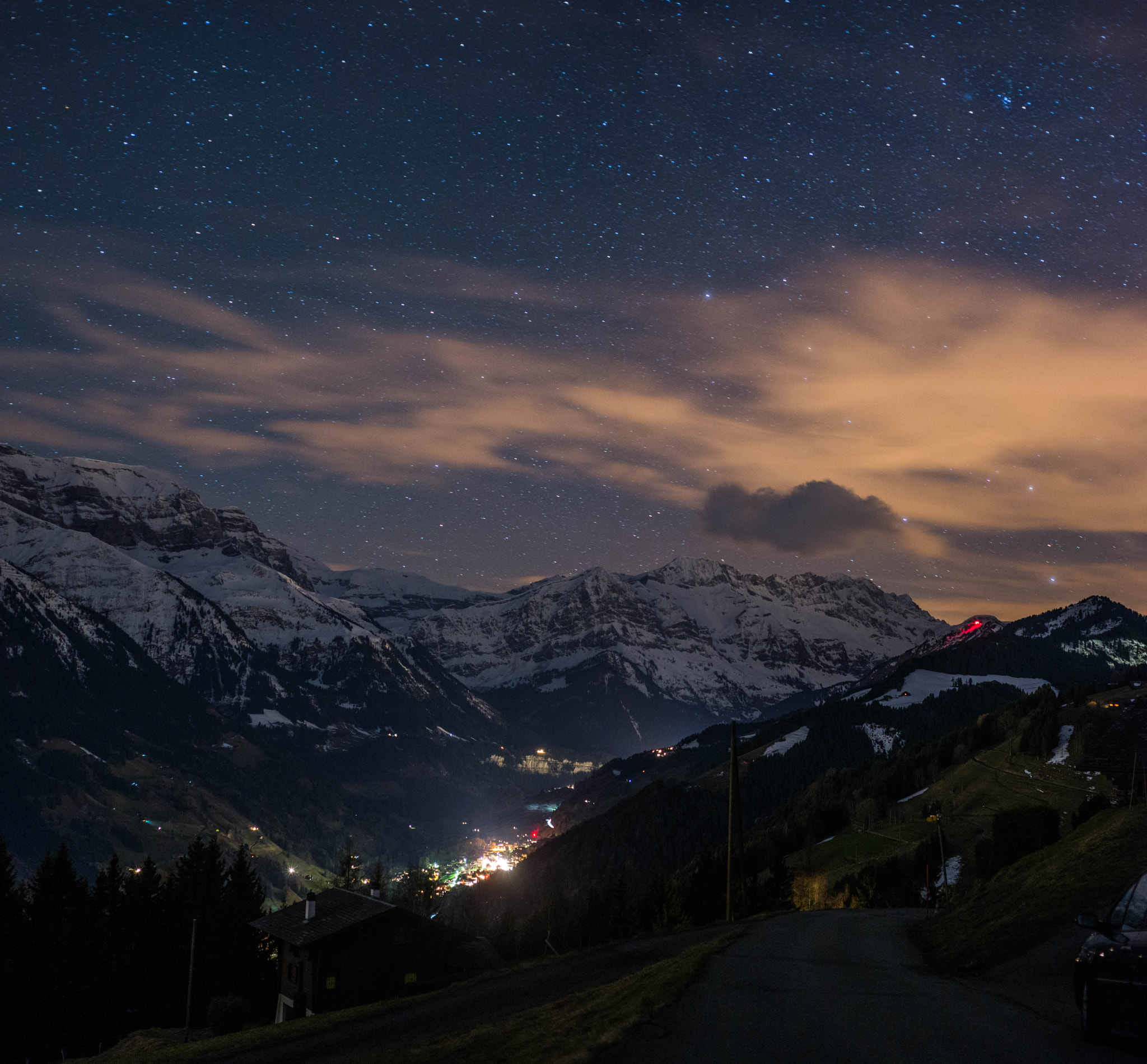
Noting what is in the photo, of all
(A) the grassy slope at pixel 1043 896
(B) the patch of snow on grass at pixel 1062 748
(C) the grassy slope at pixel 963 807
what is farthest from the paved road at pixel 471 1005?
(B) the patch of snow on grass at pixel 1062 748

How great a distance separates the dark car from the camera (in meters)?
13.2

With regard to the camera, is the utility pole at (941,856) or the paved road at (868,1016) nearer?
the paved road at (868,1016)

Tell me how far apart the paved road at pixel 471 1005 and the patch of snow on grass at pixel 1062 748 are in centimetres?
16179

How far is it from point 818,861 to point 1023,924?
156432 millimetres

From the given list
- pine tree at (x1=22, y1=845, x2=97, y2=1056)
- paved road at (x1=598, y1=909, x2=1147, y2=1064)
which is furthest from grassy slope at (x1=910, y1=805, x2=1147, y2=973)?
pine tree at (x1=22, y1=845, x2=97, y2=1056)

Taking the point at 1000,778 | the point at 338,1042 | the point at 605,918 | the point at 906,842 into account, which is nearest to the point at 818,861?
the point at 906,842

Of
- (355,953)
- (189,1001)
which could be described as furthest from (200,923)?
(355,953)

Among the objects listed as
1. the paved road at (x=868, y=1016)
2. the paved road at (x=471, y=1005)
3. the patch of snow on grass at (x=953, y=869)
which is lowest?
the patch of snow on grass at (x=953, y=869)

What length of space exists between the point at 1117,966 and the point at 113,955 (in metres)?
97.7

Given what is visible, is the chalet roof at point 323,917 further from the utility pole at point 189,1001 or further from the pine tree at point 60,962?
the pine tree at point 60,962

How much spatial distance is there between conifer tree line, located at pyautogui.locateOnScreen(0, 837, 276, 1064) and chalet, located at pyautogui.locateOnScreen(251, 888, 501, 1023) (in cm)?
901

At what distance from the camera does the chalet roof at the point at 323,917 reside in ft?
230

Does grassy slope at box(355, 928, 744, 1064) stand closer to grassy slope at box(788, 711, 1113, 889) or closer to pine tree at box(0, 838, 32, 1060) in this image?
pine tree at box(0, 838, 32, 1060)

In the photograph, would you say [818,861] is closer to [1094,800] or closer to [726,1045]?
[1094,800]
